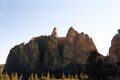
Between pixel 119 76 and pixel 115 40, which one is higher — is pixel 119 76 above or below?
below

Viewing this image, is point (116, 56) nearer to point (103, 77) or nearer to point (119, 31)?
point (119, 31)

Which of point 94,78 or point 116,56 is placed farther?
point 116,56

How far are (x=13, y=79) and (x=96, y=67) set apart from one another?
77.0 meters

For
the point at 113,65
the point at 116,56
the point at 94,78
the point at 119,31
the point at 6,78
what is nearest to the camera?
the point at 94,78

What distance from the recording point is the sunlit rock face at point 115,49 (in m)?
141

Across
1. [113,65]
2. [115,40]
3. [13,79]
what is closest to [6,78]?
[13,79]

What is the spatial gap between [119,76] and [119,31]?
44.8 metres

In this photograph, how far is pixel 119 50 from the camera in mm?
145250

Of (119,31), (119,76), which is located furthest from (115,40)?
(119,76)

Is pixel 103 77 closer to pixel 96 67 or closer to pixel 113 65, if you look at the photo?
pixel 96 67

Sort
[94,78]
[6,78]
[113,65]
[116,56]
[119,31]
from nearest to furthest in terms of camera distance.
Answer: [94,78] → [113,65] → [116,56] → [119,31] → [6,78]

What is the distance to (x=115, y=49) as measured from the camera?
150m

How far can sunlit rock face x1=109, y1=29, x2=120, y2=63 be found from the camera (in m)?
141

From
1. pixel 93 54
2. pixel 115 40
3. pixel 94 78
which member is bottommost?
pixel 94 78
